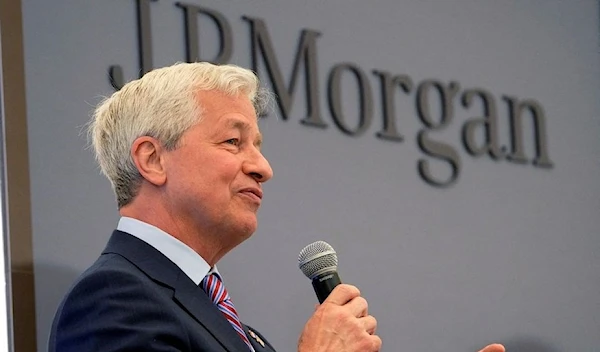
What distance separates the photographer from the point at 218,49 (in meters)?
3.60

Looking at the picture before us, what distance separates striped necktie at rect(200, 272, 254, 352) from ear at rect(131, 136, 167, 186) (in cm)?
22

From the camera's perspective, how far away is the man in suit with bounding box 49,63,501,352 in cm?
193

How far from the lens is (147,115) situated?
2.21 metres

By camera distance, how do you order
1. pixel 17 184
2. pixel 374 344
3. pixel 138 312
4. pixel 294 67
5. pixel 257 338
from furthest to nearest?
pixel 294 67, pixel 17 184, pixel 257 338, pixel 374 344, pixel 138 312

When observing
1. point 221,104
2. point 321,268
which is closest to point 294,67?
point 221,104

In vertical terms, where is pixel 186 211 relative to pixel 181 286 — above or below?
above

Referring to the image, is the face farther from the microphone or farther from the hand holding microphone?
the hand holding microphone

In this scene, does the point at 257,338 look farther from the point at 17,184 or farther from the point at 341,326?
the point at 17,184

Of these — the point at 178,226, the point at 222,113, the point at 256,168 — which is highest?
the point at 222,113

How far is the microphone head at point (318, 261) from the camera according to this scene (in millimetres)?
2074

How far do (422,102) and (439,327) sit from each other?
800 millimetres

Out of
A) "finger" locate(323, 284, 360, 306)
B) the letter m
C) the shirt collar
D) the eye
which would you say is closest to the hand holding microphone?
"finger" locate(323, 284, 360, 306)

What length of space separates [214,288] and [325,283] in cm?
22

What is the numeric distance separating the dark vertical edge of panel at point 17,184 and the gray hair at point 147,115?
0.82 meters
